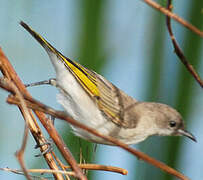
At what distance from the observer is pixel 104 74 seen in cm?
336

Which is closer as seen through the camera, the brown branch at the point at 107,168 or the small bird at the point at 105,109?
the brown branch at the point at 107,168

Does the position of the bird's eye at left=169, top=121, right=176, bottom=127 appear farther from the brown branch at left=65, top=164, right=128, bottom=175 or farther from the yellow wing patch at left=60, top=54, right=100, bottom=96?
the brown branch at left=65, top=164, right=128, bottom=175

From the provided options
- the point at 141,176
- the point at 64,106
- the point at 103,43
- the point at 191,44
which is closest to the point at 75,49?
the point at 103,43

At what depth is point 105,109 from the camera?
285cm

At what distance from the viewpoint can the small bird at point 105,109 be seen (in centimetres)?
277

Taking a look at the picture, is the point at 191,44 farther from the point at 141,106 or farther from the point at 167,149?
the point at 167,149

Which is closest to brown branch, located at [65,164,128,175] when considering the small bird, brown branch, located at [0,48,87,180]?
brown branch, located at [0,48,87,180]

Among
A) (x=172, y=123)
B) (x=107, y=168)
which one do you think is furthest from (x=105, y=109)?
(x=107, y=168)

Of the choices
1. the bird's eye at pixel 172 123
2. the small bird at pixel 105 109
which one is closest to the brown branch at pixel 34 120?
the small bird at pixel 105 109

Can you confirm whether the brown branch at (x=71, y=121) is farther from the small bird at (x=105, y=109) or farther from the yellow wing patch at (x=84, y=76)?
the yellow wing patch at (x=84, y=76)

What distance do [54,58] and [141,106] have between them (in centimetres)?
82

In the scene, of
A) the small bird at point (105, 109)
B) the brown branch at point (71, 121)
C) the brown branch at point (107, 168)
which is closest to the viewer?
the brown branch at point (71, 121)

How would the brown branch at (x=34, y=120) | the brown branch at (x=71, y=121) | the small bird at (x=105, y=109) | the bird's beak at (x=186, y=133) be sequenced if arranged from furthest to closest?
1. the bird's beak at (x=186, y=133)
2. the small bird at (x=105, y=109)
3. the brown branch at (x=34, y=120)
4. the brown branch at (x=71, y=121)

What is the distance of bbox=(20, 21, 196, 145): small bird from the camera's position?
2.77 m
